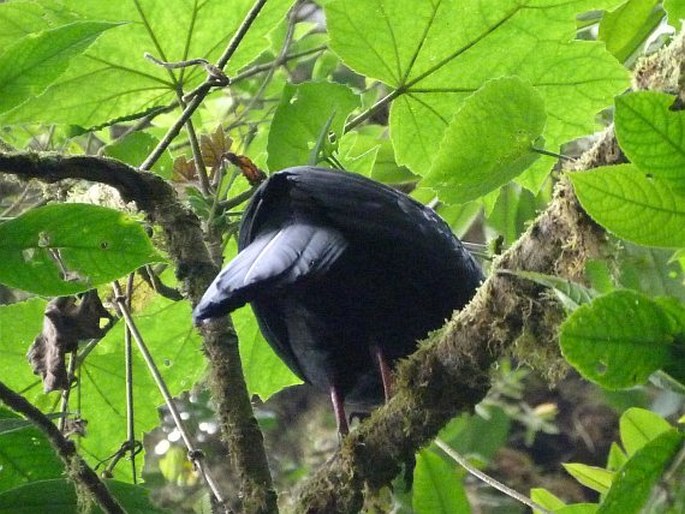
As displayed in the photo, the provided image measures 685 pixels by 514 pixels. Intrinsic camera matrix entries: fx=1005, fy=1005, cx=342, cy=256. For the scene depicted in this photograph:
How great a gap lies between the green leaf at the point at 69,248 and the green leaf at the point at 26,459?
259 mm

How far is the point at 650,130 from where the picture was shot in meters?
0.95

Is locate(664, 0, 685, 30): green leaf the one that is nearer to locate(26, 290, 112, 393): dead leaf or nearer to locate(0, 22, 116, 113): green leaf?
locate(0, 22, 116, 113): green leaf

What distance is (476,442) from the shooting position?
447 centimetres

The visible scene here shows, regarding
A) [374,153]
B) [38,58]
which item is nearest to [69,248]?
[38,58]

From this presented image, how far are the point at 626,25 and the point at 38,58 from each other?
129 centimetres

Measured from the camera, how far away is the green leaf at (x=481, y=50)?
5.92 feet

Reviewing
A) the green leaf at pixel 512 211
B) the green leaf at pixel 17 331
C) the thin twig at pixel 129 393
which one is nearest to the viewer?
the thin twig at pixel 129 393

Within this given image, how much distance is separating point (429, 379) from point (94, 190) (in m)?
0.86

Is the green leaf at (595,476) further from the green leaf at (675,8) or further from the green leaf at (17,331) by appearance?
the green leaf at (17,331)

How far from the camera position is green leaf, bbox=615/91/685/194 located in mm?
943

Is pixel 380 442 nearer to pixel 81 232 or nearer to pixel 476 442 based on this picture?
pixel 81 232

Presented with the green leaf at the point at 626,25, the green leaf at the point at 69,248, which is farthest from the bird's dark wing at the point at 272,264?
the green leaf at the point at 626,25

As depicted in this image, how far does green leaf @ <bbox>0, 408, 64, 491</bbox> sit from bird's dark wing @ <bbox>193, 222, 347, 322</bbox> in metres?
0.31

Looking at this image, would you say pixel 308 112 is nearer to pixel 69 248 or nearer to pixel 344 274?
pixel 344 274
